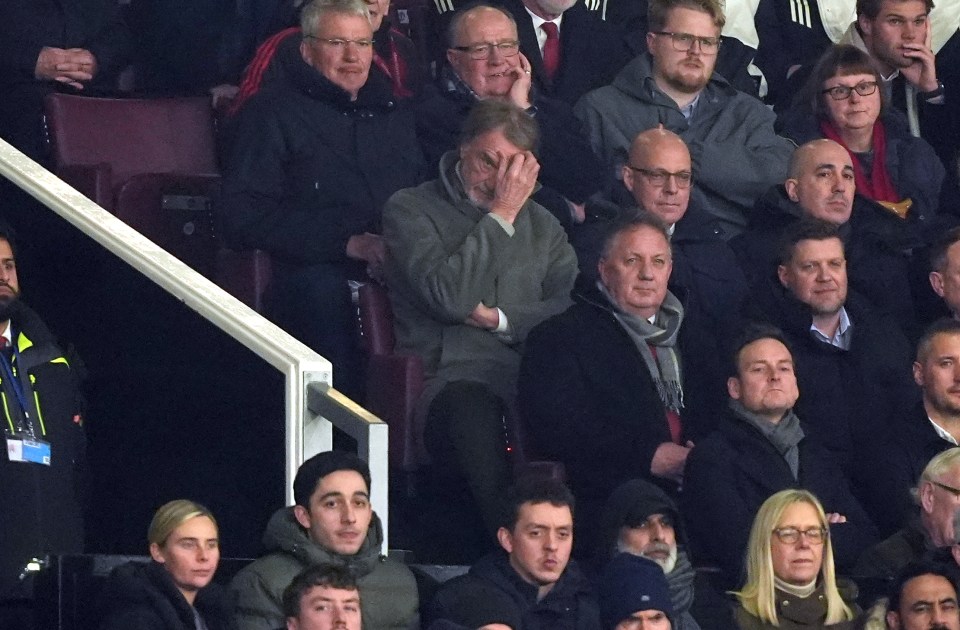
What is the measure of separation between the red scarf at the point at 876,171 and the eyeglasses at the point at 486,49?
1.35 m

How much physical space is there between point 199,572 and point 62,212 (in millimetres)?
1745

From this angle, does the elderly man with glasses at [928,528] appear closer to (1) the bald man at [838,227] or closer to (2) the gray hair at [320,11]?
(1) the bald man at [838,227]

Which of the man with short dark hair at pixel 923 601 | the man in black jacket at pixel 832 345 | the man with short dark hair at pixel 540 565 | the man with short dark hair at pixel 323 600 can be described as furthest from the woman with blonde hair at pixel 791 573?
the man with short dark hair at pixel 323 600

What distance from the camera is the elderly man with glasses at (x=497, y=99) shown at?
9.43 meters

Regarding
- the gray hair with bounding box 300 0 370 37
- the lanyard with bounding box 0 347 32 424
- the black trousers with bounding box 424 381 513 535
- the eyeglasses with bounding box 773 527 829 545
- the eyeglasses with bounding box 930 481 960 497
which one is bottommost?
the eyeglasses with bounding box 773 527 829 545

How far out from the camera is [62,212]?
341 inches

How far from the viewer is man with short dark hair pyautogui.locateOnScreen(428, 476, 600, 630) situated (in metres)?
7.57

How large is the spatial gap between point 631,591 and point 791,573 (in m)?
0.67

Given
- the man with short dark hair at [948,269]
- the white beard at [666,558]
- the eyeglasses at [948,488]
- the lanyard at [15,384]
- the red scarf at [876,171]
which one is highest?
the red scarf at [876,171]

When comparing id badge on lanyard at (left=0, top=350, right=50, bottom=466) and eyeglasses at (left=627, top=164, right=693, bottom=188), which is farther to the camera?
eyeglasses at (left=627, top=164, right=693, bottom=188)

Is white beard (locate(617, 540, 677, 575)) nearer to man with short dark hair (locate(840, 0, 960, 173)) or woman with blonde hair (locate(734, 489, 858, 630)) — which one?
woman with blonde hair (locate(734, 489, 858, 630))

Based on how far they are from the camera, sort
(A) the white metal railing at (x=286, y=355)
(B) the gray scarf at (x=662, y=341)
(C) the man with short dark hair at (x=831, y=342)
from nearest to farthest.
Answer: (A) the white metal railing at (x=286, y=355) → (B) the gray scarf at (x=662, y=341) → (C) the man with short dark hair at (x=831, y=342)

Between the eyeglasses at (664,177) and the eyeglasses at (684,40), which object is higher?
the eyeglasses at (684,40)

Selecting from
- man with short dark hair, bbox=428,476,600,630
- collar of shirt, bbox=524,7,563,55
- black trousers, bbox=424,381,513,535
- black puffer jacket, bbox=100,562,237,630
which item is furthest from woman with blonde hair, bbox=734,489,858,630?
collar of shirt, bbox=524,7,563,55
